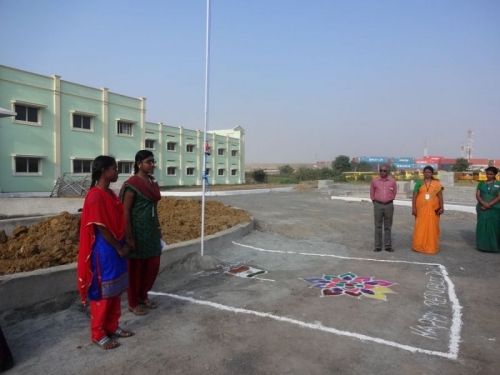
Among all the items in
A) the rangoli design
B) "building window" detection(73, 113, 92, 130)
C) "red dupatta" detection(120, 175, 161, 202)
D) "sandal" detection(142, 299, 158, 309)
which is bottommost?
the rangoli design

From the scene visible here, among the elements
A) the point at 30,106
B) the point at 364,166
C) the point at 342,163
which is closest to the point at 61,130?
the point at 30,106

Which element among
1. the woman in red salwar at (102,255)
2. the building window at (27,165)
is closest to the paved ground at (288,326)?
the woman in red salwar at (102,255)

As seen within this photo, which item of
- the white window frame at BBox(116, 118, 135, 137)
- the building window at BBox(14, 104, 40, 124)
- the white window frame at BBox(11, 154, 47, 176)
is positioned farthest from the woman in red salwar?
the white window frame at BBox(116, 118, 135, 137)

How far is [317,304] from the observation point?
177 inches

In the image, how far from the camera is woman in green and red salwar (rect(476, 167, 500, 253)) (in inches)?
303

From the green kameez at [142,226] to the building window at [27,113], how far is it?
974 inches

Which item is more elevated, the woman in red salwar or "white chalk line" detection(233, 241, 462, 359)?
the woman in red salwar

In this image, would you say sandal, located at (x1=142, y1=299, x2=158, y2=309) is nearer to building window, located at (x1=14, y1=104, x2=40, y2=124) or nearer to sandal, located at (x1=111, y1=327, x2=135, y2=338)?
sandal, located at (x1=111, y1=327, x2=135, y2=338)

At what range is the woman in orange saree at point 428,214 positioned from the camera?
24.8 ft

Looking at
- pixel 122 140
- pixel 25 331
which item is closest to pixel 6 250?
pixel 25 331

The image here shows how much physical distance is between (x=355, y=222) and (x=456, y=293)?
23.4 ft

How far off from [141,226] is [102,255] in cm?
80

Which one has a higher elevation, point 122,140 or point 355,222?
point 122,140

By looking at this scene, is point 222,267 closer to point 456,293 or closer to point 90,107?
point 456,293
